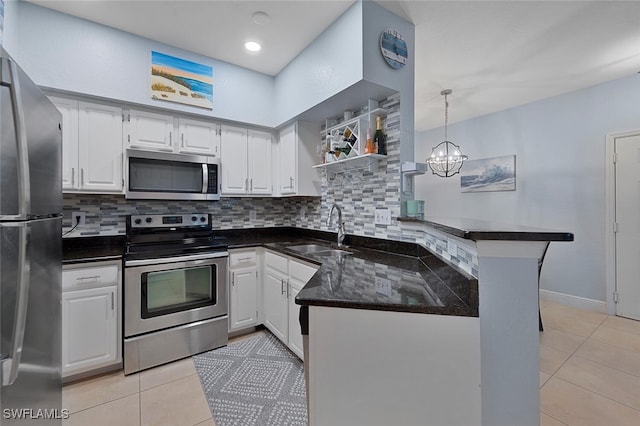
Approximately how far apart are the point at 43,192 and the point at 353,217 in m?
1.99

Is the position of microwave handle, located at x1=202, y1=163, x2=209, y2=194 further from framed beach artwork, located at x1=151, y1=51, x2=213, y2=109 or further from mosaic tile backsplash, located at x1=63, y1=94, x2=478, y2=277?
framed beach artwork, located at x1=151, y1=51, x2=213, y2=109

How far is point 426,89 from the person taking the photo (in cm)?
327

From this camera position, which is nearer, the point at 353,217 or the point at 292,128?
the point at 353,217

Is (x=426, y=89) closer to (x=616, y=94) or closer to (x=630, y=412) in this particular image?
(x=616, y=94)

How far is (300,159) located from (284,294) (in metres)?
1.31

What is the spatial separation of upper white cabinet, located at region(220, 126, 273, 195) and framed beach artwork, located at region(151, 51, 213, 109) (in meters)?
0.35

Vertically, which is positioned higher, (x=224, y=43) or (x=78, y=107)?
(x=224, y=43)

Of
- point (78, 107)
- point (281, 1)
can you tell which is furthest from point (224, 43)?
point (78, 107)

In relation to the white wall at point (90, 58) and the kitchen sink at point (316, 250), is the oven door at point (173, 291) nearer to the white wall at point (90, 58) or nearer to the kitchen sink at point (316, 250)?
the kitchen sink at point (316, 250)

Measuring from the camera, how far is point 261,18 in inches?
80.5

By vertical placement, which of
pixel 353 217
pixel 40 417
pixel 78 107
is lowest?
pixel 40 417

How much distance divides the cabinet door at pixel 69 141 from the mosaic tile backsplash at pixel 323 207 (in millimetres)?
338

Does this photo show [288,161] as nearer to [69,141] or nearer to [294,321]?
[294,321]

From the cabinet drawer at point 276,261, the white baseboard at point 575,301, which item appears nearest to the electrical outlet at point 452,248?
the cabinet drawer at point 276,261
